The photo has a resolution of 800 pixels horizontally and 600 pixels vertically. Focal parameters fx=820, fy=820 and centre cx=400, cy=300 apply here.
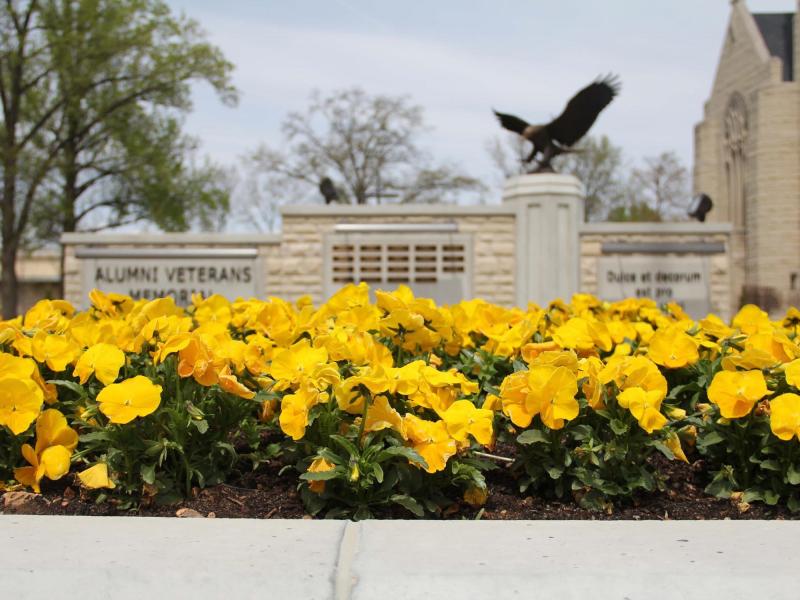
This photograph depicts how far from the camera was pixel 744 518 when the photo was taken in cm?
266

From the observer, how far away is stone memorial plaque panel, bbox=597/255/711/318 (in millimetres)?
14102

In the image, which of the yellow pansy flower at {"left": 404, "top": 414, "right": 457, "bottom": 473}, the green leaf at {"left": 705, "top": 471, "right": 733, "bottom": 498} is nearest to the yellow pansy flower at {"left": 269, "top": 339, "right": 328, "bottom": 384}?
the yellow pansy flower at {"left": 404, "top": 414, "right": 457, "bottom": 473}

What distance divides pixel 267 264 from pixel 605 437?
1140 centimetres

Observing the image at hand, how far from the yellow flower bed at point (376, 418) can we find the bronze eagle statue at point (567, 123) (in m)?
11.5

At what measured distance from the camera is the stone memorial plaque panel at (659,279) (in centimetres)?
1410

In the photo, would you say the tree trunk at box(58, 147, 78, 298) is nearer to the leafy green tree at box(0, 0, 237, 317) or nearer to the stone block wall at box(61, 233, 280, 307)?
the leafy green tree at box(0, 0, 237, 317)

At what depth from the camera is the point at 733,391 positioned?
263 centimetres

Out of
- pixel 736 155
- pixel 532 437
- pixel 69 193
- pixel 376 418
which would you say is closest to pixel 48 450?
pixel 376 418

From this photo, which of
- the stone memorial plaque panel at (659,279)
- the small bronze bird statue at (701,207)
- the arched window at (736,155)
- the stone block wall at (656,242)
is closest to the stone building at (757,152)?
the arched window at (736,155)

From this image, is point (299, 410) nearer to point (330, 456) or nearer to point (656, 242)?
point (330, 456)

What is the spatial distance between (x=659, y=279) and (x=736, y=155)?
32.1 meters

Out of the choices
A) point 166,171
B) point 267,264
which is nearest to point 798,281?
point 166,171

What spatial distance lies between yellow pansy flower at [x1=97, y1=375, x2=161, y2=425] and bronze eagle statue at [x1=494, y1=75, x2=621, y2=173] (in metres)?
12.2

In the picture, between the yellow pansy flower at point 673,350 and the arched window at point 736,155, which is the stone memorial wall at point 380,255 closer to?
the yellow pansy flower at point 673,350
